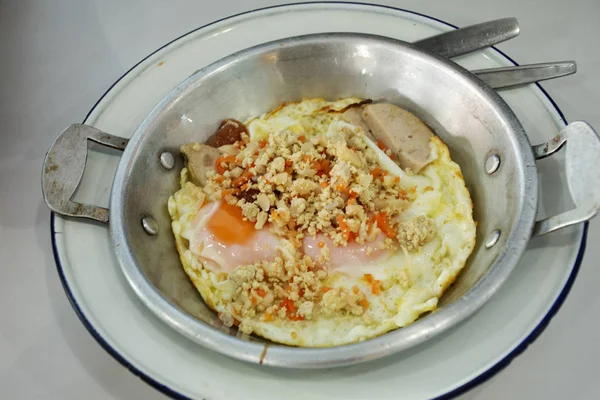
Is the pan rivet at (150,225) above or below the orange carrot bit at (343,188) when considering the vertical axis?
below

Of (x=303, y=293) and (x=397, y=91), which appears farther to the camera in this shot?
(x=397, y=91)

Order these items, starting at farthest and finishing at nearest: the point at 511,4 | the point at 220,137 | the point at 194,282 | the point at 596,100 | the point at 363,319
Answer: the point at 511,4
the point at 596,100
the point at 220,137
the point at 194,282
the point at 363,319

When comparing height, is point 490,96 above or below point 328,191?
above

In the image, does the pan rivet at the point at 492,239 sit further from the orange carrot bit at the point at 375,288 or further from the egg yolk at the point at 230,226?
the egg yolk at the point at 230,226

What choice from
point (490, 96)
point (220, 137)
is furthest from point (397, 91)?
point (220, 137)

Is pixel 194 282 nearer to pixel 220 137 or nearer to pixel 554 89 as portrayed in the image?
pixel 220 137

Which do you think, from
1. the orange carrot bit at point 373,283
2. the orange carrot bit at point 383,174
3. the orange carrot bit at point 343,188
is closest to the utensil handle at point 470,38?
the orange carrot bit at point 383,174

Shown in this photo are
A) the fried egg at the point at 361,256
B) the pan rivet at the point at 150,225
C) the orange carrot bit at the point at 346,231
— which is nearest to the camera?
the fried egg at the point at 361,256
